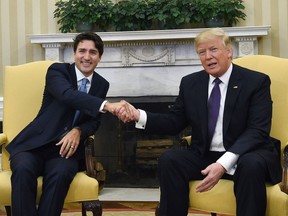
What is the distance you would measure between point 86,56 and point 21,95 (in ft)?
1.64

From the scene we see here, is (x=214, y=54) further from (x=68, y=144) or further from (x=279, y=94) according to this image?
(x=68, y=144)

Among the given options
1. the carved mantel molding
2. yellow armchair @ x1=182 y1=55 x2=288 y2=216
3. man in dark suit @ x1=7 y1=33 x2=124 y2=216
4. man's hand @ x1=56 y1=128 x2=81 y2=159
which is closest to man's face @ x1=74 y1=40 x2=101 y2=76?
man in dark suit @ x1=7 y1=33 x2=124 y2=216

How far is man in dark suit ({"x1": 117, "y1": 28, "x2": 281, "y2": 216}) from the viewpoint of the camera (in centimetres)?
188

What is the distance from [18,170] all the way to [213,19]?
2493 millimetres

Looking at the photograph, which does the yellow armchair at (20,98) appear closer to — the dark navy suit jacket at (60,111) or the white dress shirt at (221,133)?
the dark navy suit jacket at (60,111)

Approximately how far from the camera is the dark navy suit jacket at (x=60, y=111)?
89.4 inches

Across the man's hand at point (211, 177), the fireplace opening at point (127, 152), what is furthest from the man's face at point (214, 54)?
the fireplace opening at point (127, 152)

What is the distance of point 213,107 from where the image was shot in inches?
85.0

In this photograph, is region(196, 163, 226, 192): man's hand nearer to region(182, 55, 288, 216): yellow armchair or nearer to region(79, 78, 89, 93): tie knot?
region(182, 55, 288, 216): yellow armchair

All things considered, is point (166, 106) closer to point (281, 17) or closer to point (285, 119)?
point (281, 17)

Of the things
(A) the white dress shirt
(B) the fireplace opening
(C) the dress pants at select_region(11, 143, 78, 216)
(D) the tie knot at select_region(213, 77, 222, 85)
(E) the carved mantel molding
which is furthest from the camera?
(B) the fireplace opening

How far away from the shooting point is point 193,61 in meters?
4.17

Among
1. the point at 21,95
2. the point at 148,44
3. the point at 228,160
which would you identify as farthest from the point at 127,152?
the point at 228,160

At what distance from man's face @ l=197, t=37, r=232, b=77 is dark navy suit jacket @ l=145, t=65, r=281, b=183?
0.09 m
